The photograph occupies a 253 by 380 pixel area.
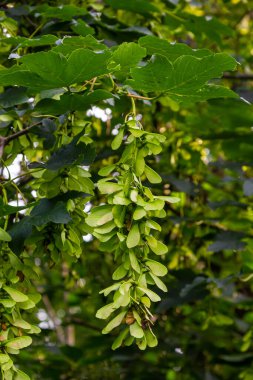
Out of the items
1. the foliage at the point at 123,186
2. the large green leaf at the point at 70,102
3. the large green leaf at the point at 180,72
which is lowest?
the foliage at the point at 123,186

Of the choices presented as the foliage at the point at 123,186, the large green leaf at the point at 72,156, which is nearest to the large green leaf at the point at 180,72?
the foliage at the point at 123,186

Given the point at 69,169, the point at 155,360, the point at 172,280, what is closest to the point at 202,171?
the point at 172,280

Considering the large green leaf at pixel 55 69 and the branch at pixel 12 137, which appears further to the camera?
the branch at pixel 12 137

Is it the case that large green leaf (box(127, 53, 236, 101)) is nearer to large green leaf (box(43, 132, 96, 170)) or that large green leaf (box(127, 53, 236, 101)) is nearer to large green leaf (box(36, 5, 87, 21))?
large green leaf (box(43, 132, 96, 170))

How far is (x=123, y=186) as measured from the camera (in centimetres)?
113

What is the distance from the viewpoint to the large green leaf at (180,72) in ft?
3.79

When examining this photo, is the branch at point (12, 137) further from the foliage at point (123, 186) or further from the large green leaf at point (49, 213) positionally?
the large green leaf at point (49, 213)

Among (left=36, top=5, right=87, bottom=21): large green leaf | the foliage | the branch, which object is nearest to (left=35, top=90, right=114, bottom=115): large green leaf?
the foliage

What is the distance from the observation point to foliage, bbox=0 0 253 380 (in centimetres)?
113

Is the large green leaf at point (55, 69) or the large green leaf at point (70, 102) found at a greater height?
the large green leaf at point (55, 69)

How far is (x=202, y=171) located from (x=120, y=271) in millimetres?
1684

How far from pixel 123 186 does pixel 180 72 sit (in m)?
0.26

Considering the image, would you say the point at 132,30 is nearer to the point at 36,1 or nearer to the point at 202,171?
the point at 36,1

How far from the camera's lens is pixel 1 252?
121cm
